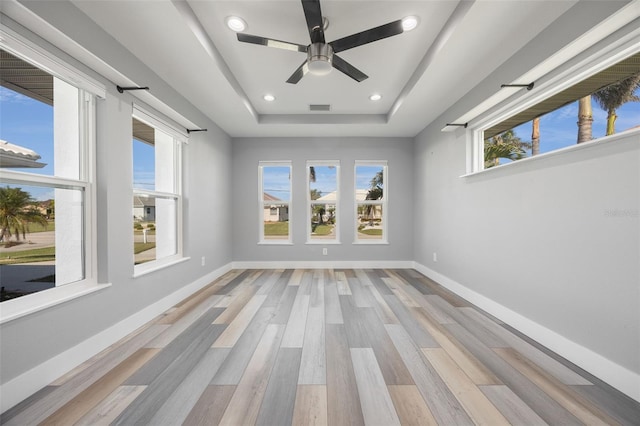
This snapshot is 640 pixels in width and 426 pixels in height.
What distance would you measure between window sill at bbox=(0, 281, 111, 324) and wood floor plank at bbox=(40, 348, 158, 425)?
56 cm

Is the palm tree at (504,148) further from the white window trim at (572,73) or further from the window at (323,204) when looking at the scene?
the window at (323,204)

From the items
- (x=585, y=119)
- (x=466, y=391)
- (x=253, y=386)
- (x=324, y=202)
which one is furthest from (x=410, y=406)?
(x=324, y=202)

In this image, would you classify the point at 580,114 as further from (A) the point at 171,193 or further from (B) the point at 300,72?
(A) the point at 171,193

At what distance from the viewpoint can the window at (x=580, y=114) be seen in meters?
1.68

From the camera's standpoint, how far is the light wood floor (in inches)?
53.8

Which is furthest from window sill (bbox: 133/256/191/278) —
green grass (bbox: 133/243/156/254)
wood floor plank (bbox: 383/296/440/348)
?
wood floor plank (bbox: 383/296/440/348)

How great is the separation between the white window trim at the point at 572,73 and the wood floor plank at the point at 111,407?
3.28 metres

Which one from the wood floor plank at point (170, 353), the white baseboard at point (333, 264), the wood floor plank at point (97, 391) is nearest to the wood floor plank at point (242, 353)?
the wood floor plank at point (170, 353)

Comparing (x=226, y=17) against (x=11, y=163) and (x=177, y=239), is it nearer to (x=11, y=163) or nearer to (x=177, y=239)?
(x=11, y=163)

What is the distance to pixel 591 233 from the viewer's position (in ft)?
5.75

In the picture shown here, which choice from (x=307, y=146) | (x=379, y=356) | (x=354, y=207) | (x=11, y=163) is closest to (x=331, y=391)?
(x=379, y=356)

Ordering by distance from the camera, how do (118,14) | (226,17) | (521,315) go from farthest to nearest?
1. (521,315)
2. (226,17)
3. (118,14)

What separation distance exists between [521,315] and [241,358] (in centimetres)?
243

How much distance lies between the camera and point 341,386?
5.23 feet
